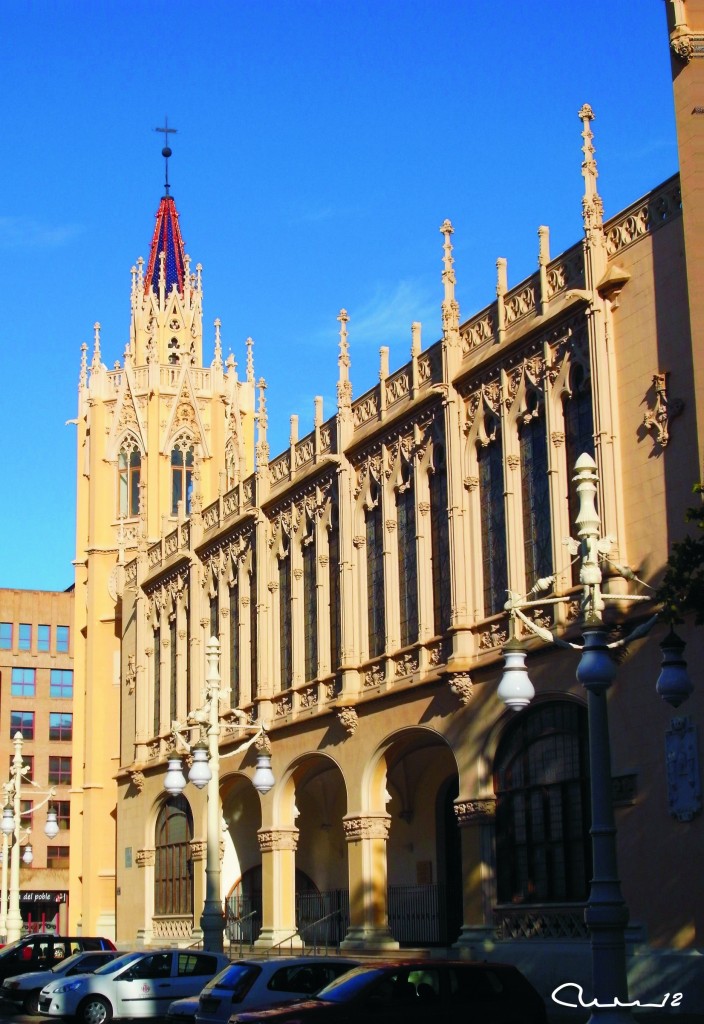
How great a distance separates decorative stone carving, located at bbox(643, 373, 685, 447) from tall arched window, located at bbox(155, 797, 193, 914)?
24863mm

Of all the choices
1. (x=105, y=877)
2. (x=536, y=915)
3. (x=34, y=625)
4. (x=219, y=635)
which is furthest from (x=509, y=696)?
(x=34, y=625)

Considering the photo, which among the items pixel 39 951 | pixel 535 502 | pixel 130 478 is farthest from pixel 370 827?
pixel 130 478

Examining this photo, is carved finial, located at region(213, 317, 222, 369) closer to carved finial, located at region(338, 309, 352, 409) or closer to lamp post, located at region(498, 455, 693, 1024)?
carved finial, located at region(338, 309, 352, 409)

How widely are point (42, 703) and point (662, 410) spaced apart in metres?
65.6

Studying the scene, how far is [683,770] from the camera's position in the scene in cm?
2405

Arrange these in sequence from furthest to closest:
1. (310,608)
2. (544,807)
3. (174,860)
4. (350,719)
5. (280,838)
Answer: (174,860)
(310,608)
(280,838)
(350,719)
(544,807)

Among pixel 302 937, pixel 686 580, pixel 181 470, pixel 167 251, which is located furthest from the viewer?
pixel 167 251

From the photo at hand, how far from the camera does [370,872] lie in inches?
1320

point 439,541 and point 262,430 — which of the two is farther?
point 262,430

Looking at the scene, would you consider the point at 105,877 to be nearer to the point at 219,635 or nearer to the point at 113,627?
the point at 113,627

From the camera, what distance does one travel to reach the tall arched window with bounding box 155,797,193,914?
4569 centimetres

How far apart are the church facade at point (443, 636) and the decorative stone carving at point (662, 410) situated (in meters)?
0.05

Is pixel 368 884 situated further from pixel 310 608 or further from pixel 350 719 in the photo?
pixel 310 608

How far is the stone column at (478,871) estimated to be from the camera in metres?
29.0
